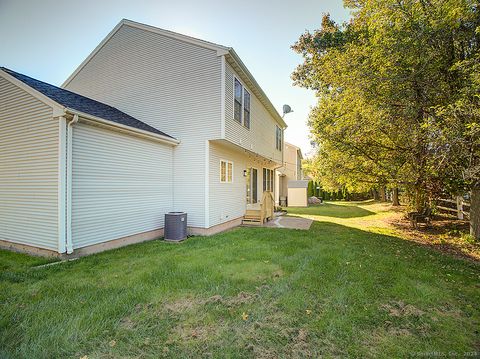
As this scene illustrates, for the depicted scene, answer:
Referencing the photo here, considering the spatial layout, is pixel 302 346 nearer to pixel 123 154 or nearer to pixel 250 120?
pixel 123 154

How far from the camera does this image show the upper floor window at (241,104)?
30.9 ft

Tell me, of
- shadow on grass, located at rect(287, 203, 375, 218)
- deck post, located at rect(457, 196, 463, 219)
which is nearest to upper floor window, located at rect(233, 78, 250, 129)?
shadow on grass, located at rect(287, 203, 375, 218)

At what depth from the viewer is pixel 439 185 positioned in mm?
9234

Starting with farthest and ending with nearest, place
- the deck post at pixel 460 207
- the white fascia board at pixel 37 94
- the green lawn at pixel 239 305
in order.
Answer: the deck post at pixel 460 207 → the white fascia board at pixel 37 94 → the green lawn at pixel 239 305

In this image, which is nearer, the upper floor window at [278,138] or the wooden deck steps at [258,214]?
the wooden deck steps at [258,214]

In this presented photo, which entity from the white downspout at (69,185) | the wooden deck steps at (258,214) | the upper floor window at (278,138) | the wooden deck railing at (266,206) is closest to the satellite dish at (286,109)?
the upper floor window at (278,138)

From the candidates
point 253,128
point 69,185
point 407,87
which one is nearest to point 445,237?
point 407,87

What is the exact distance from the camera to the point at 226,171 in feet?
32.8

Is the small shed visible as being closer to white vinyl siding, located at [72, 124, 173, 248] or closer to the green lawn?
white vinyl siding, located at [72, 124, 173, 248]

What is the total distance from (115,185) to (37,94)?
9.09ft

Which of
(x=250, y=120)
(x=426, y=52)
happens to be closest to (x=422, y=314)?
(x=426, y=52)

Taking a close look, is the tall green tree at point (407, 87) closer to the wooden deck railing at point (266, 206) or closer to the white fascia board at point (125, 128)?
the wooden deck railing at point (266, 206)

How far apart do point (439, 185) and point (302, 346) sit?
9.69 m

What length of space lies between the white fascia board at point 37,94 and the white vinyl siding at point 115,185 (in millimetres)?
491
